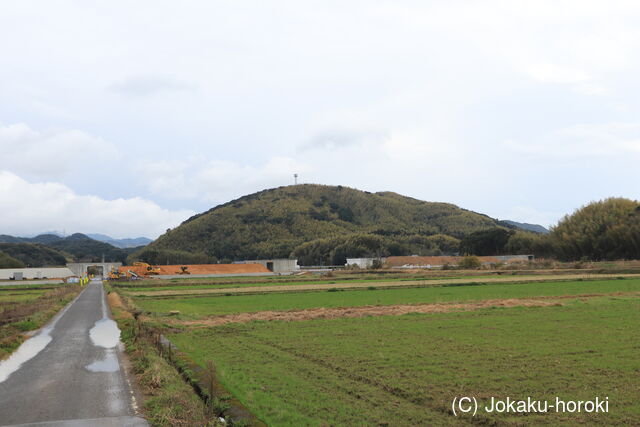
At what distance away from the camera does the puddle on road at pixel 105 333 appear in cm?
1694

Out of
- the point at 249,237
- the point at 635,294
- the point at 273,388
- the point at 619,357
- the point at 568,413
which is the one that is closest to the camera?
the point at 568,413

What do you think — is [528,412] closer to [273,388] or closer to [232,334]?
[273,388]

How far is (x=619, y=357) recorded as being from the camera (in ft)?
39.9

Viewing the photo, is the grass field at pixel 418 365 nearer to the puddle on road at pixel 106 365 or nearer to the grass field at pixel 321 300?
the puddle on road at pixel 106 365

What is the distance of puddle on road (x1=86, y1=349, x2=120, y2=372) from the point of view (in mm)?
12258

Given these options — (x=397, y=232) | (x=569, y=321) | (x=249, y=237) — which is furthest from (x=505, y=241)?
(x=569, y=321)

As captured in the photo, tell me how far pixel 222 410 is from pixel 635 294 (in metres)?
31.7

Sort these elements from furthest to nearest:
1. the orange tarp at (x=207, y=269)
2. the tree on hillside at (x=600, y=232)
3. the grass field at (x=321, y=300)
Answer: the orange tarp at (x=207, y=269) → the tree on hillside at (x=600, y=232) → the grass field at (x=321, y=300)

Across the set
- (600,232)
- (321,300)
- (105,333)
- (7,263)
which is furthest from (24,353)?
(7,263)

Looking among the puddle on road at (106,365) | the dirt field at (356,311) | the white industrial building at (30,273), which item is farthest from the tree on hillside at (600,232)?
the white industrial building at (30,273)

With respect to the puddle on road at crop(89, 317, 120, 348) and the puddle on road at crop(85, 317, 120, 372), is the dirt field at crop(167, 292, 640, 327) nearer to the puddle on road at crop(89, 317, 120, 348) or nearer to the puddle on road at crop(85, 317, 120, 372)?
the puddle on road at crop(89, 317, 120, 348)

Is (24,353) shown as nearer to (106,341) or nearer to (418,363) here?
(106,341)

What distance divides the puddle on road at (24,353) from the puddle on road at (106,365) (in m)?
1.75

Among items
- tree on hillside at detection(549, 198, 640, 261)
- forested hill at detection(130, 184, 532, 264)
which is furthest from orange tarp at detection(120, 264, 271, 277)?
tree on hillside at detection(549, 198, 640, 261)
